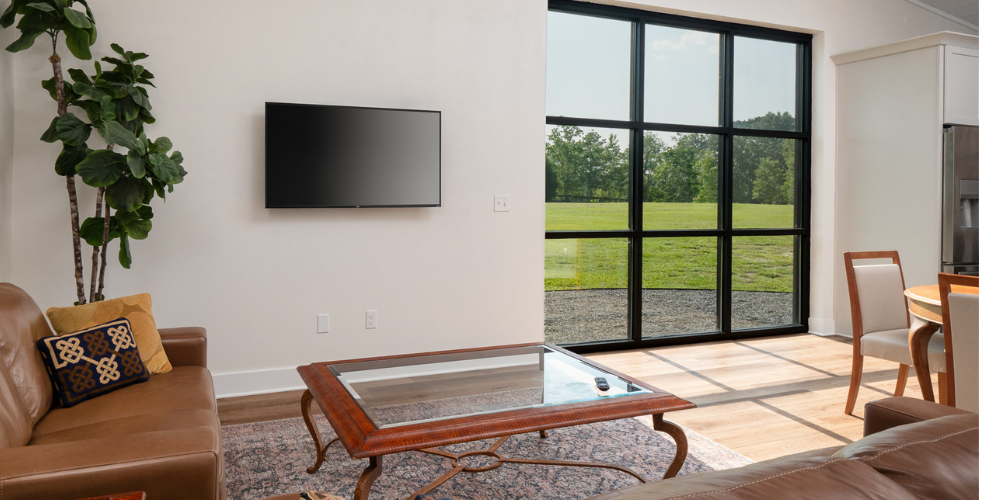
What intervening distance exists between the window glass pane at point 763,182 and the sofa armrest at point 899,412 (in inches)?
157

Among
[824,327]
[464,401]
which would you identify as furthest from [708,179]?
[464,401]

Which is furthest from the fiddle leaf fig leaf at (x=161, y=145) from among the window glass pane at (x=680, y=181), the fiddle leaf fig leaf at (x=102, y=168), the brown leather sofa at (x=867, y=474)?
the window glass pane at (x=680, y=181)

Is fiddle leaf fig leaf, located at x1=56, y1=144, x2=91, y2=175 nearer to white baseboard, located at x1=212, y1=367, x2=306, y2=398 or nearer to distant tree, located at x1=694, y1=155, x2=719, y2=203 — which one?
white baseboard, located at x1=212, y1=367, x2=306, y2=398

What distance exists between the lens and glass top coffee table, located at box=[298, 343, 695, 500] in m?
2.00

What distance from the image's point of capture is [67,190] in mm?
3295

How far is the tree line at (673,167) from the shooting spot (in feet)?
15.8

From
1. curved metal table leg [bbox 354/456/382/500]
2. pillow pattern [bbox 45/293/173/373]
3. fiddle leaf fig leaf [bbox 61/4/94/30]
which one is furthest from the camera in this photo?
fiddle leaf fig leaf [bbox 61/4/94/30]

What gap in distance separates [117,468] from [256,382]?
234 centimetres

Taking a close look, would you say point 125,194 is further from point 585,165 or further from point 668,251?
point 668,251

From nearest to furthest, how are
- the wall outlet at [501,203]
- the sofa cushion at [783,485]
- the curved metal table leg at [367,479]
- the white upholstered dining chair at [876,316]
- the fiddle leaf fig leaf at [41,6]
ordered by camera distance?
the sofa cushion at [783,485] → the curved metal table leg at [367,479] → the fiddle leaf fig leaf at [41,6] → the white upholstered dining chair at [876,316] → the wall outlet at [501,203]

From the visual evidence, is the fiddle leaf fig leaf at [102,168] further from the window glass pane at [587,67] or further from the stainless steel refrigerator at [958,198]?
the stainless steel refrigerator at [958,198]

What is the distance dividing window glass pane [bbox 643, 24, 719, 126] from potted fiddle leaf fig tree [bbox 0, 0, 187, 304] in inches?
138

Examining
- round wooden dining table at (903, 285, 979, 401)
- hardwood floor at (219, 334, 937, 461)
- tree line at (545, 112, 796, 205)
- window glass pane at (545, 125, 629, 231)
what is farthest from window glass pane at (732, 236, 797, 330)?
round wooden dining table at (903, 285, 979, 401)

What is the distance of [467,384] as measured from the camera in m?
2.52
